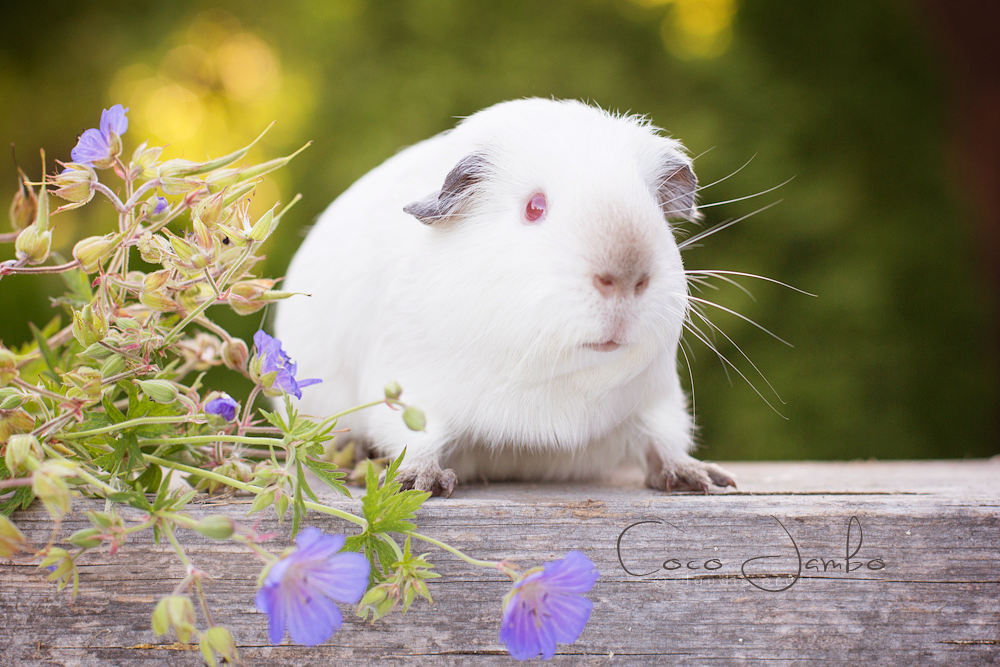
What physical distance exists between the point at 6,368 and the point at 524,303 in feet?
4.26

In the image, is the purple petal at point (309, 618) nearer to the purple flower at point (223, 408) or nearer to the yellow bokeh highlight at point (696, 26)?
the purple flower at point (223, 408)

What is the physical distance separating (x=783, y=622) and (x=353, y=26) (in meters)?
6.08

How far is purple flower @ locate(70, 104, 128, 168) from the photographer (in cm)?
159

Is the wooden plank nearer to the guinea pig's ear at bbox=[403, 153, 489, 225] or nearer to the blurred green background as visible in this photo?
the guinea pig's ear at bbox=[403, 153, 489, 225]

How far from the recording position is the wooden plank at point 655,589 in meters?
1.87

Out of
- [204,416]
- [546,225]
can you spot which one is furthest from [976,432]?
[204,416]

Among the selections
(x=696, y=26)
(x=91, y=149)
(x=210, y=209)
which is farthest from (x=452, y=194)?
(x=696, y=26)

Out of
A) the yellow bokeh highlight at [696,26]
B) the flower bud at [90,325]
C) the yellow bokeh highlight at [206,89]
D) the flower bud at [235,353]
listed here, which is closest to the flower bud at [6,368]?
the flower bud at [90,325]

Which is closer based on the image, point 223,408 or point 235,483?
point 235,483

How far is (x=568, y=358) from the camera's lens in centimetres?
198

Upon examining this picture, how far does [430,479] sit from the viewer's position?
213 cm

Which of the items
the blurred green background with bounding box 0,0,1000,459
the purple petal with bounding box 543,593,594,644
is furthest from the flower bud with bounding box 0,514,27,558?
Answer: the blurred green background with bounding box 0,0,1000,459

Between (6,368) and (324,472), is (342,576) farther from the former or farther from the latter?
(6,368)

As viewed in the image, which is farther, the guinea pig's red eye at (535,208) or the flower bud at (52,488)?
the guinea pig's red eye at (535,208)
